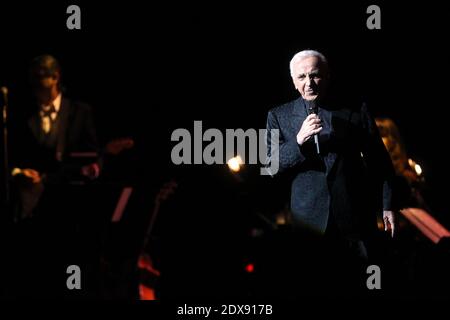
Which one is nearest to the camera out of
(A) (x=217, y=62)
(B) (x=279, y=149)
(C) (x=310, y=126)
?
(C) (x=310, y=126)

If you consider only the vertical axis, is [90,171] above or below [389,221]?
above

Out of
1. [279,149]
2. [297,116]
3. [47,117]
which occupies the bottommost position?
[279,149]

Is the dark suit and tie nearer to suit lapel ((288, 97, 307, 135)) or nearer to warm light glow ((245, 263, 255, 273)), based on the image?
suit lapel ((288, 97, 307, 135))

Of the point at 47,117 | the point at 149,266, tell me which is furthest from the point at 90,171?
the point at 149,266

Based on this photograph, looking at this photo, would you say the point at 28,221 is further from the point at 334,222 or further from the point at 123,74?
the point at 334,222

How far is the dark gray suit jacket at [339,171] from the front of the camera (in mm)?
3820

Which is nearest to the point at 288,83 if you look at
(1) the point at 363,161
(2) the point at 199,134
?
(2) the point at 199,134

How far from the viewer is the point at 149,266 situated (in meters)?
6.36

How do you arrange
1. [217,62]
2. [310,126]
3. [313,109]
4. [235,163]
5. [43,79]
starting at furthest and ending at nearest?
[217,62], [43,79], [235,163], [313,109], [310,126]

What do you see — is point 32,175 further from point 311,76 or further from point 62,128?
point 311,76

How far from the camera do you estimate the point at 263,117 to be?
6910mm

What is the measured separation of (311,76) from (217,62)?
124 inches

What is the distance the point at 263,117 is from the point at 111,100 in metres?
1.43

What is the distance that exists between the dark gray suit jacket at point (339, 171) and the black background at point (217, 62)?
251 cm
